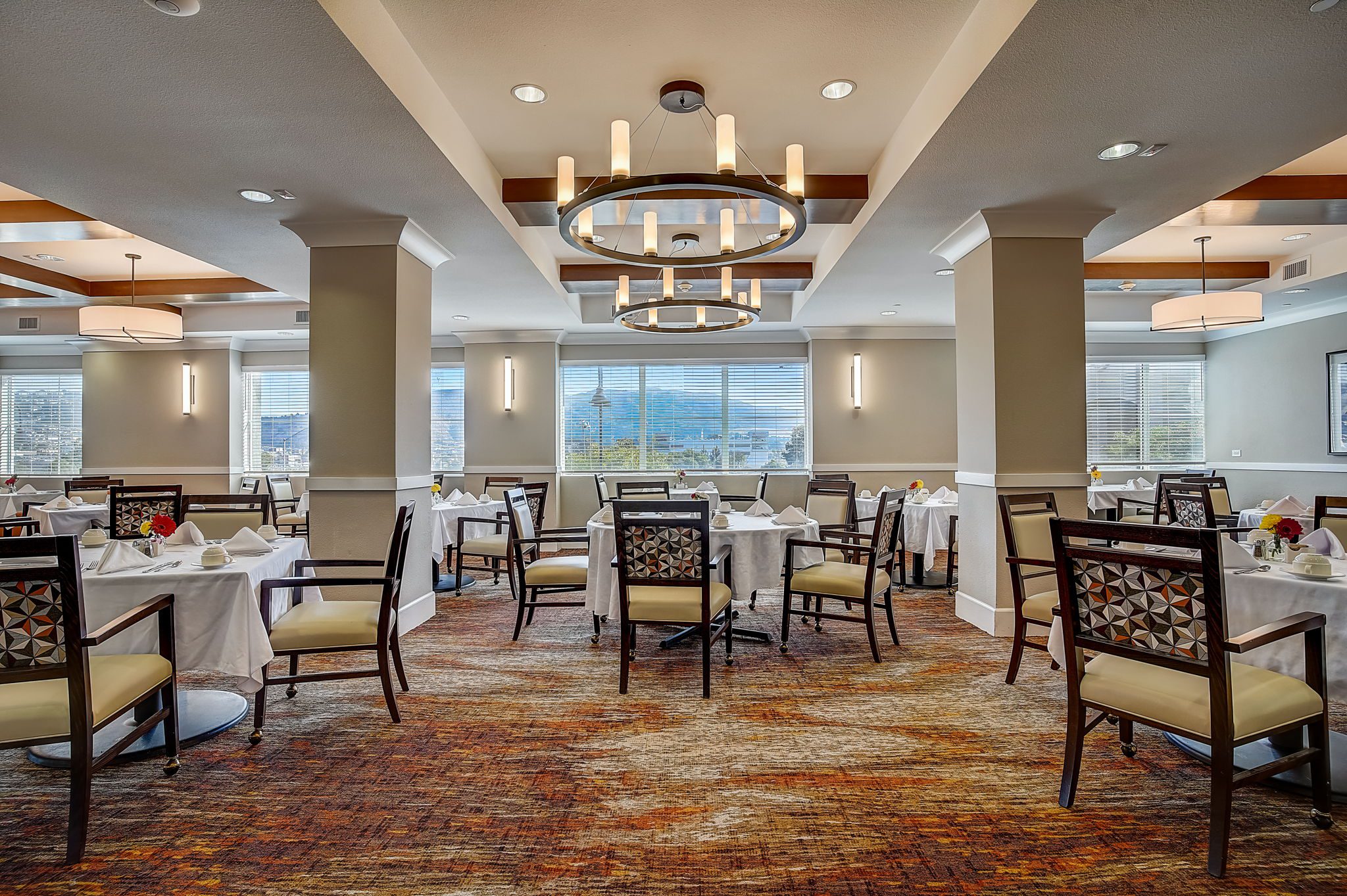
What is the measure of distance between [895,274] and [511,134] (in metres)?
3.69

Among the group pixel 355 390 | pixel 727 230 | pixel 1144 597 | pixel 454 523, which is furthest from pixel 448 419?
pixel 1144 597

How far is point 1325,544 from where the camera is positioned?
2986 mm

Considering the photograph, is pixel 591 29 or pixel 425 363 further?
pixel 425 363

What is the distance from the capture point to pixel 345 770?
8.94ft

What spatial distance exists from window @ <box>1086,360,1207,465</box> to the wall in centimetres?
19

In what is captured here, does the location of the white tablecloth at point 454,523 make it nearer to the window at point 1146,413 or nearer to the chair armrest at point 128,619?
the chair armrest at point 128,619

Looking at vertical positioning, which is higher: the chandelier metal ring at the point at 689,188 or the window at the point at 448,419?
the chandelier metal ring at the point at 689,188

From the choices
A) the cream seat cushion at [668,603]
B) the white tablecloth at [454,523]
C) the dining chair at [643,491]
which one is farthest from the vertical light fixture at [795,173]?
the white tablecloth at [454,523]

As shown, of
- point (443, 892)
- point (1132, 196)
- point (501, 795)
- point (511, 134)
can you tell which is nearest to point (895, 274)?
point (1132, 196)

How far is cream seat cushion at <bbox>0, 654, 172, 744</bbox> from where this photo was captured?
6.79 feet

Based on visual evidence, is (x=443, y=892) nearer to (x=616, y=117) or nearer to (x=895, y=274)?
(x=616, y=117)

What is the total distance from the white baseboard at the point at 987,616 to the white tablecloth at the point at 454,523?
4128mm

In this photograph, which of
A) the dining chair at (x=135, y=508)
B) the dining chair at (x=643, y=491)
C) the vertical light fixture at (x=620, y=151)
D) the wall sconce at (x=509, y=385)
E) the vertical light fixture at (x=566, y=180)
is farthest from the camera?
the wall sconce at (x=509, y=385)

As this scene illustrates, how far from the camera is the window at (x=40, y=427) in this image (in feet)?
32.2
